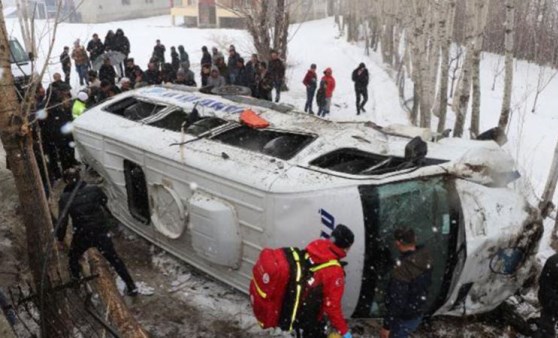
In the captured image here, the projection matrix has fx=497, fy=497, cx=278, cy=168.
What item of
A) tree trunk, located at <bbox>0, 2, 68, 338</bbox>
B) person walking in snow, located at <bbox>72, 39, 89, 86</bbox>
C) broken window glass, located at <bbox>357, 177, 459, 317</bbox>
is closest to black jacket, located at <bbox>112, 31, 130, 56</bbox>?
person walking in snow, located at <bbox>72, 39, 89, 86</bbox>

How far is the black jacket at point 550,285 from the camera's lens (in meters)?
4.32

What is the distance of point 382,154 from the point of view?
4.78 meters

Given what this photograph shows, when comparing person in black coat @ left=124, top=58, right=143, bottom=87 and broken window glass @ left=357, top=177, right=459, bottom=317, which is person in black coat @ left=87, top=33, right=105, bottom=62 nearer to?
person in black coat @ left=124, top=58, right=143, bottom=87

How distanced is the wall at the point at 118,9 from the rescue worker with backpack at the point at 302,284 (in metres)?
38.6

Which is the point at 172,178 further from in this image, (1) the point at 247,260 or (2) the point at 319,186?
(2) the point at 319,186

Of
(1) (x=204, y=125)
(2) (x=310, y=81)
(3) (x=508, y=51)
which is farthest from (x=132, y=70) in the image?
(3) (x=508, y=51)

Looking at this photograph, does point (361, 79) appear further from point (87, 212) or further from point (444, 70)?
point (87, 212)

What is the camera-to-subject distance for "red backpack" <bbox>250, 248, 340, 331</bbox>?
11.6 feet

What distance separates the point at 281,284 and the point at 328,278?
13.3 inches

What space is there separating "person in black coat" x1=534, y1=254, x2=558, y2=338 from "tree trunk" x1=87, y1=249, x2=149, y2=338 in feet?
A: 11.6

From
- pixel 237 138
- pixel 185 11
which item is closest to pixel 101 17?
pixel 185 11

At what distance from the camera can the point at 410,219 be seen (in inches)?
169

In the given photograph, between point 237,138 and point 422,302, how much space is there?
2635 millimetres

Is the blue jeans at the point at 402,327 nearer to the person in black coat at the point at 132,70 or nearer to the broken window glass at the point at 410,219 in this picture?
the broken window glass at the point at 410,219
